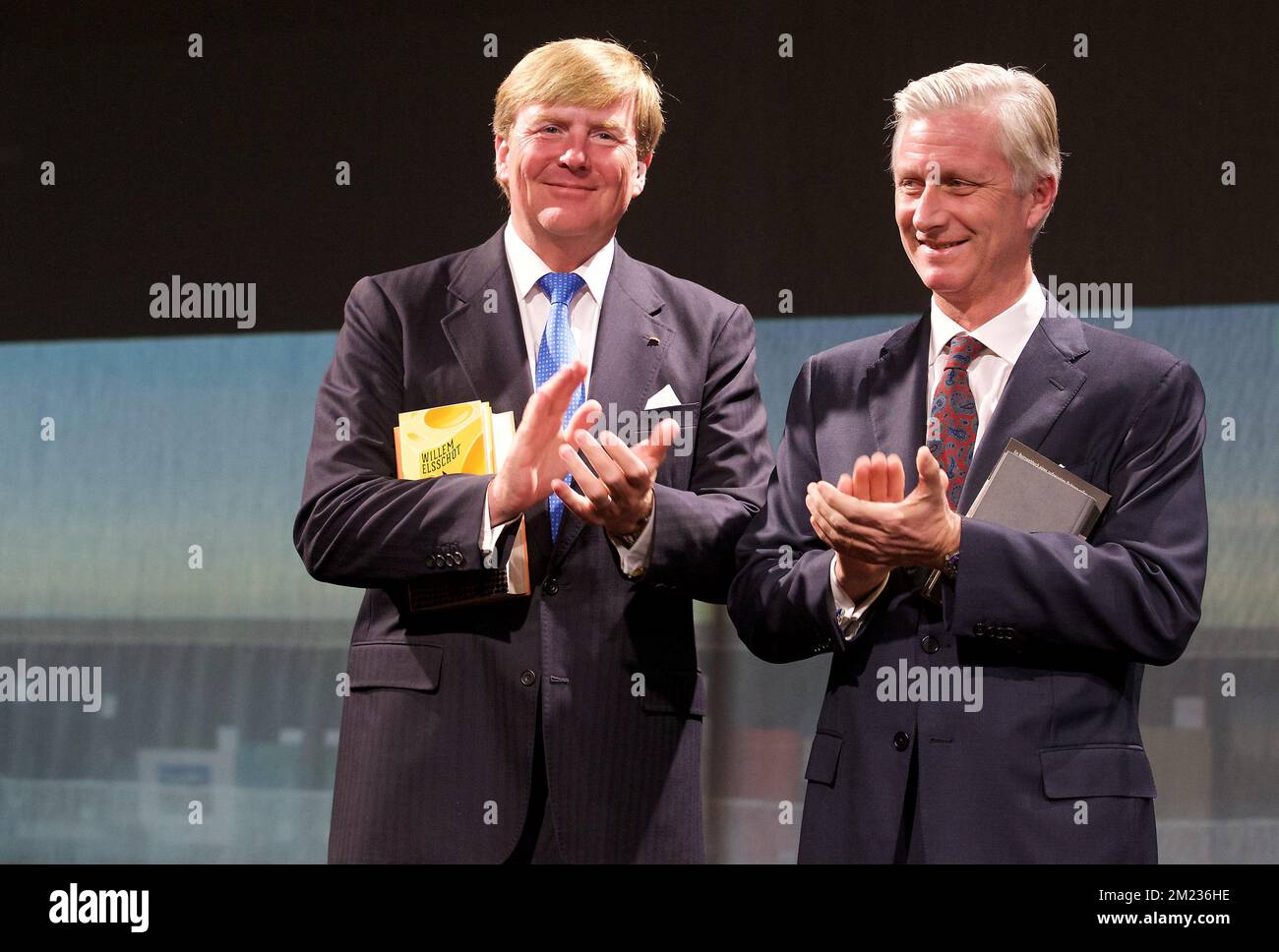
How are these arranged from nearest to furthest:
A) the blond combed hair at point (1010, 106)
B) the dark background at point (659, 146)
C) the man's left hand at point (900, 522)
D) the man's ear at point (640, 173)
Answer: the man's left hand at point (900, 522)
the blond combed hair at point (1010, 106)
the man's ear at point (640, 173)
the dark background at point (659, 146)

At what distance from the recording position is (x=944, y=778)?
2266 mm

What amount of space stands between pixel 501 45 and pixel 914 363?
A: 1.68 meters

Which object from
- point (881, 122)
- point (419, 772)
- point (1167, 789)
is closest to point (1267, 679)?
point (1167, 789)

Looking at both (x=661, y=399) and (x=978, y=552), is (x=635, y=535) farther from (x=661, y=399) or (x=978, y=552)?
(x=978, y=552)

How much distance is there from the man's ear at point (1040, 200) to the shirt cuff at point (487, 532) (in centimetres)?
101

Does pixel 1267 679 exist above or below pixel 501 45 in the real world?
below

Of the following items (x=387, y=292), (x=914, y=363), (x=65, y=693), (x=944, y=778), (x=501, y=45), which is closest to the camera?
(x=944, y=778)

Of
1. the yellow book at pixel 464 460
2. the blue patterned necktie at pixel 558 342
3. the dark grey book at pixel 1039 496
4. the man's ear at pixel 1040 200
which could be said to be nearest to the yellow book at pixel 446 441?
the yellow book at pixel 464 460

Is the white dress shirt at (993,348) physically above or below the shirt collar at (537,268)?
below

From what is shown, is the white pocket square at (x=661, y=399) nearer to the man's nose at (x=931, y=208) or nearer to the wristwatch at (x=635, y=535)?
the wristwatch at (x=635, y=535)

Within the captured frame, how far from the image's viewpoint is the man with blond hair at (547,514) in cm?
246

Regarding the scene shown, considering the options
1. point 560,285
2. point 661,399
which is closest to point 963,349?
point 661,399

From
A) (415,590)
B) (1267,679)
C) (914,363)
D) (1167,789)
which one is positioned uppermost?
(914,363)
